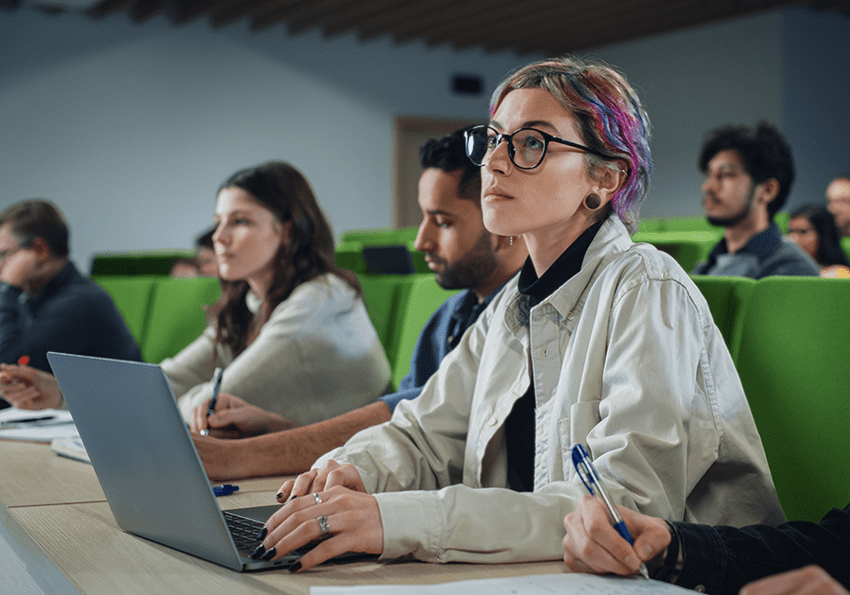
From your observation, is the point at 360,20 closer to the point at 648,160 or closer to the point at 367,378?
the point at 367,378

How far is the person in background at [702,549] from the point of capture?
2.36 ft

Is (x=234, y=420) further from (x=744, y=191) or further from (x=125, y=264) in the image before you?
(x=125, y=264)

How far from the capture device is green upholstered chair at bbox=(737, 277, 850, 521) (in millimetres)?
1027

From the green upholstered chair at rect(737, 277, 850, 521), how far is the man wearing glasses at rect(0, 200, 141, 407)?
1917 millimetres

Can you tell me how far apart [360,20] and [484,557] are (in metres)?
7.46

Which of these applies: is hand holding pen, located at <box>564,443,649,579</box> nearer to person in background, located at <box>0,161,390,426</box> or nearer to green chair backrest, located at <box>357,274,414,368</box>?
person in background, located at <box>0,161,390,426</box>

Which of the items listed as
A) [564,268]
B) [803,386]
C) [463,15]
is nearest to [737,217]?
[803,386]

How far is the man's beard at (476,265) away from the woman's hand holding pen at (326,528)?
0.76m

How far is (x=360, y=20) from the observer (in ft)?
25.1

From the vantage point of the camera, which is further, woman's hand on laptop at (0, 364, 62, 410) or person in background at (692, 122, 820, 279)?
person in background at (692, 122, 820, 279)

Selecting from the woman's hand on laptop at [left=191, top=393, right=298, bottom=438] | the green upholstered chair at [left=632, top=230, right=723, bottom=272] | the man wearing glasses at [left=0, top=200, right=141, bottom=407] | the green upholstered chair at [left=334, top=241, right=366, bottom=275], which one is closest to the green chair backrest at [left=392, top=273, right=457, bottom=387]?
the woman's hand on laptop at [left=191, top=393, right=298, bottom=438]

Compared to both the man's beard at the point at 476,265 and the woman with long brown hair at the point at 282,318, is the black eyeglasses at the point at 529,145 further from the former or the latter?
the woman with long brown hair at the point at 282,318

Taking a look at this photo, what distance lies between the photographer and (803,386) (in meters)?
1.06

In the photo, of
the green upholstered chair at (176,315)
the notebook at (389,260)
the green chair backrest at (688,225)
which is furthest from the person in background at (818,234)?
the green upholstered chair at (176,315)
